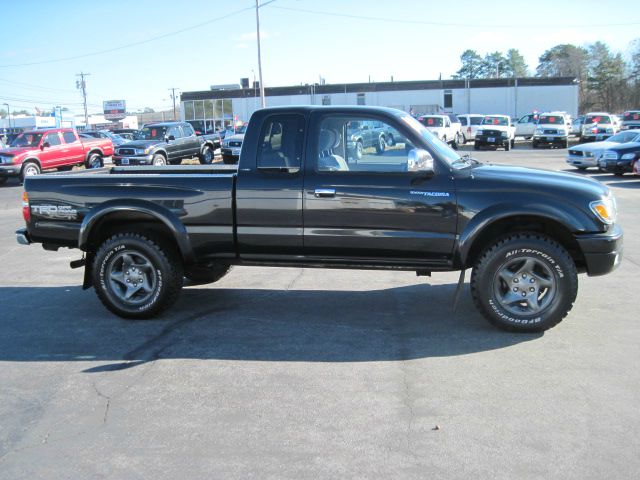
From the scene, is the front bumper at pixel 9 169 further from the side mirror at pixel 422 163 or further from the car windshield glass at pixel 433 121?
the car windshield glass at pixel 433 121

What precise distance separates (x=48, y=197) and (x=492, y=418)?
15.1 ft

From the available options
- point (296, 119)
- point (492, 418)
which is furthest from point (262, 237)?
point (492, 418)

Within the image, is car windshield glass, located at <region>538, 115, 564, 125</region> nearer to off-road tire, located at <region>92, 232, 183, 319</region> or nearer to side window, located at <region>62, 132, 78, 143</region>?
side window, located at <region>62, 132, 78, 143</region>

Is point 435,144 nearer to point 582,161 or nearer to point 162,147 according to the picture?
point 582,161

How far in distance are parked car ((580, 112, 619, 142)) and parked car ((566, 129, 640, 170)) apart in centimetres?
1604

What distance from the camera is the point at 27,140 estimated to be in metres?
23.9

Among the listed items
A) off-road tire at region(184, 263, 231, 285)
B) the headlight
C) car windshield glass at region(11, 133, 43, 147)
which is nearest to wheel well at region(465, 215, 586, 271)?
the headlight

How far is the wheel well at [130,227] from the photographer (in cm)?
609

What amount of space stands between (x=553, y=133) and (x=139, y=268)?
35.0 meters

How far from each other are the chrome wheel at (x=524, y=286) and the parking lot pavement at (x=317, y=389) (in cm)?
29

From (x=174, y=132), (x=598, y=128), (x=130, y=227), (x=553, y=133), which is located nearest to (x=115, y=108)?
(x=553, y=133)

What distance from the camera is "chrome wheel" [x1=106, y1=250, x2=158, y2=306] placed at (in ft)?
19.9

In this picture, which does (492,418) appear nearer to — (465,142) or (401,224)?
(401,224)

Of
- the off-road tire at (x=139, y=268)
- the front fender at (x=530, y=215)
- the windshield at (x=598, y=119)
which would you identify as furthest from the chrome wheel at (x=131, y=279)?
the windshield at (x=598, y=119)
